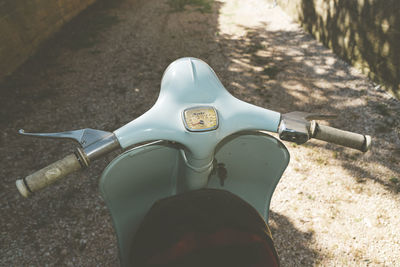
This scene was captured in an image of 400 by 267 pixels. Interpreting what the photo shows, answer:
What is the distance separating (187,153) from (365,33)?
4.38 m

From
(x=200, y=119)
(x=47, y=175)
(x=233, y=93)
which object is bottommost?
(x=233, y=93)

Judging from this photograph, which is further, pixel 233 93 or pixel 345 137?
pixel 233 93

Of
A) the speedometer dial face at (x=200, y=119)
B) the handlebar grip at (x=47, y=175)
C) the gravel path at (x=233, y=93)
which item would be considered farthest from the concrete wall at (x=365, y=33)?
the handlebar grip at (x=47, y=175)

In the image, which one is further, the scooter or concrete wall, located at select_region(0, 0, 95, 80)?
concrete wall, located at select_region(0, 0, 95, 80)

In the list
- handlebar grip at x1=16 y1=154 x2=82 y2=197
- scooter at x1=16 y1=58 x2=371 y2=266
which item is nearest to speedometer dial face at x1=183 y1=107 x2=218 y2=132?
scooter at x1=16 y1=58 x2=371 y2=266

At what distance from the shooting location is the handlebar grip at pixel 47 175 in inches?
34.6

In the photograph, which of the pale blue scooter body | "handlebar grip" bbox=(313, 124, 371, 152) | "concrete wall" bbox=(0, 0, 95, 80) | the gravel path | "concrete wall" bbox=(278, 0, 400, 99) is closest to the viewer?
the pale blue scooter body

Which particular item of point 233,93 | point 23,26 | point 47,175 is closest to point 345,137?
point 47,175

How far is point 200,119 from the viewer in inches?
38.8

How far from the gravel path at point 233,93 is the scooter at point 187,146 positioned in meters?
1.28

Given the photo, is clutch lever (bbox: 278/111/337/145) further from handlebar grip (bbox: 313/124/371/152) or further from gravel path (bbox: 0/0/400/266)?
gravel path (bbox: 0/0/400/266)

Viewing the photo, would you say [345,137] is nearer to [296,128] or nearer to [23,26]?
[296,128]

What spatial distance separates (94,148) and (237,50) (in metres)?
4.79

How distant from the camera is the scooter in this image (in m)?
0.96
